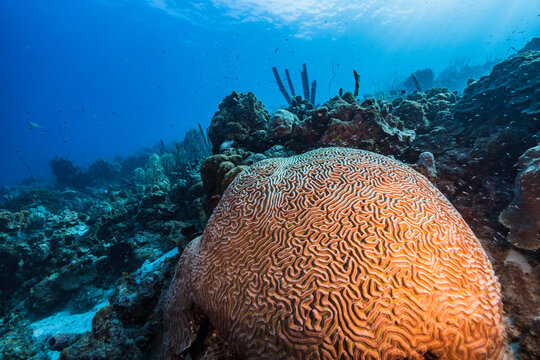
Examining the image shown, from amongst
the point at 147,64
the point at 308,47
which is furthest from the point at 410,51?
the point at 147,64

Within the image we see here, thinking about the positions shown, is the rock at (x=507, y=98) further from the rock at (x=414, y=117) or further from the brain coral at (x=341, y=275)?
the brain coral at (x=341, y=275)

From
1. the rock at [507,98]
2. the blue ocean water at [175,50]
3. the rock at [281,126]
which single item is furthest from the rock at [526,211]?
the blue ocean water at [175,50]

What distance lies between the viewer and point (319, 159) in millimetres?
3961

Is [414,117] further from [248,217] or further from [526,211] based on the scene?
[248,217]

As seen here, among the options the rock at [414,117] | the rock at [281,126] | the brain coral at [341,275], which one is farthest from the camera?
the rock at [414,117]

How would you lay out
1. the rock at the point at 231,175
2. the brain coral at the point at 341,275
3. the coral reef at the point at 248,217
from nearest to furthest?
the brain coral at the point at 341,275
the coral reef at the point at 248,217
the rock at the point at 231,175

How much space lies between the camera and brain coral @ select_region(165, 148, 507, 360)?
1.88 meters

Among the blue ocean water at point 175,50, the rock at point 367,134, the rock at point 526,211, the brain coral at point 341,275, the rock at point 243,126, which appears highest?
the blue ocean water at point 175,50

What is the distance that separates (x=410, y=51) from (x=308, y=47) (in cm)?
9048

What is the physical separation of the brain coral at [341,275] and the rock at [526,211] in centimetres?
94

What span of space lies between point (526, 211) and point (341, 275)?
123 inches

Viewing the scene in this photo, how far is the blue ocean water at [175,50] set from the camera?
155 ft

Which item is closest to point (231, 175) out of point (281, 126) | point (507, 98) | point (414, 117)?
point (281, 126)

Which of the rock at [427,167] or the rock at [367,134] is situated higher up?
the rock at [367,134]
